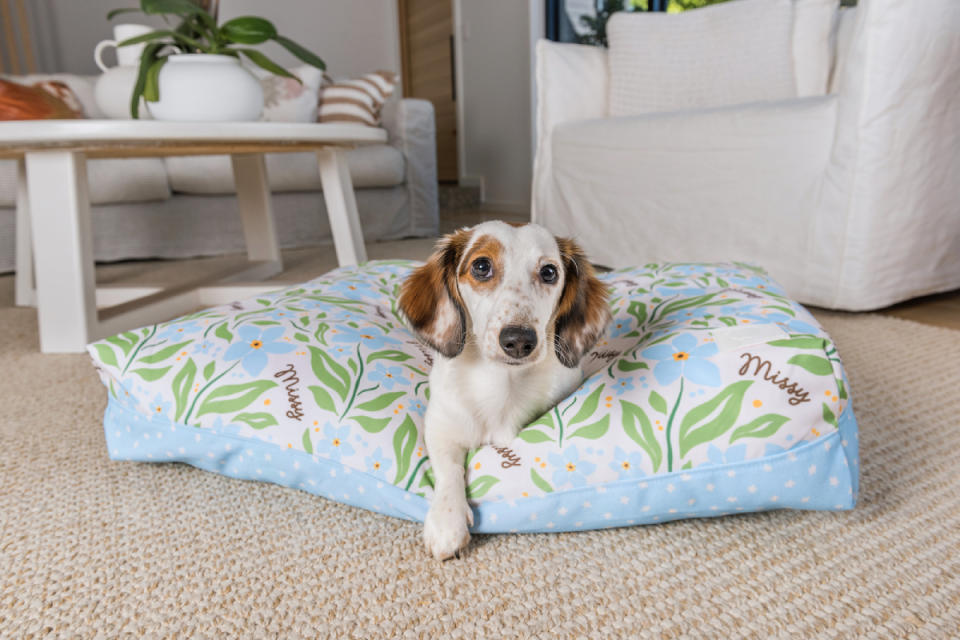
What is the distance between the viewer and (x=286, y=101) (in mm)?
3451

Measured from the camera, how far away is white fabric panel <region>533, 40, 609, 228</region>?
2723 millimetres

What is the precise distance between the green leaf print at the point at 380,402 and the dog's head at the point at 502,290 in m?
0.15

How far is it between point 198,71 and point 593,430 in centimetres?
158

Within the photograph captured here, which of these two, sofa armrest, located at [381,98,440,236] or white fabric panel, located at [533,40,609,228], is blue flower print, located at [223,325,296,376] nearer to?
white fabric panel, located at [533,40,609,228]

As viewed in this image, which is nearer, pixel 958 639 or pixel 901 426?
pixel 958 639

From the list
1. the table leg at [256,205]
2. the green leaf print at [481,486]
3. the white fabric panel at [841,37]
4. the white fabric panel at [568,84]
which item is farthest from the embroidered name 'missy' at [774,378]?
the table leg at [256,205]

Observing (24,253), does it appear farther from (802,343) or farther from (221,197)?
(802,343)

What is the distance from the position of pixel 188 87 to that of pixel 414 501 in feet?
4.84

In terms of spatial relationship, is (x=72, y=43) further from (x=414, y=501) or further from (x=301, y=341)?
(x=414, y=501)

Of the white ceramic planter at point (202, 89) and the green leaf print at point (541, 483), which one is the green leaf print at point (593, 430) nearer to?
the green leaf print at point (541, 483)

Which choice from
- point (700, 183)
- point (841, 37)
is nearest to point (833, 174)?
point (700, 183)

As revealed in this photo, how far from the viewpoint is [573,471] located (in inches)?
32.7

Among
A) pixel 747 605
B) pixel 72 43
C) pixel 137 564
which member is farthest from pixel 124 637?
pixel 72 43

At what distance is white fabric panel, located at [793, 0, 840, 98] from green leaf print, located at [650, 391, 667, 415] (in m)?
1.86
